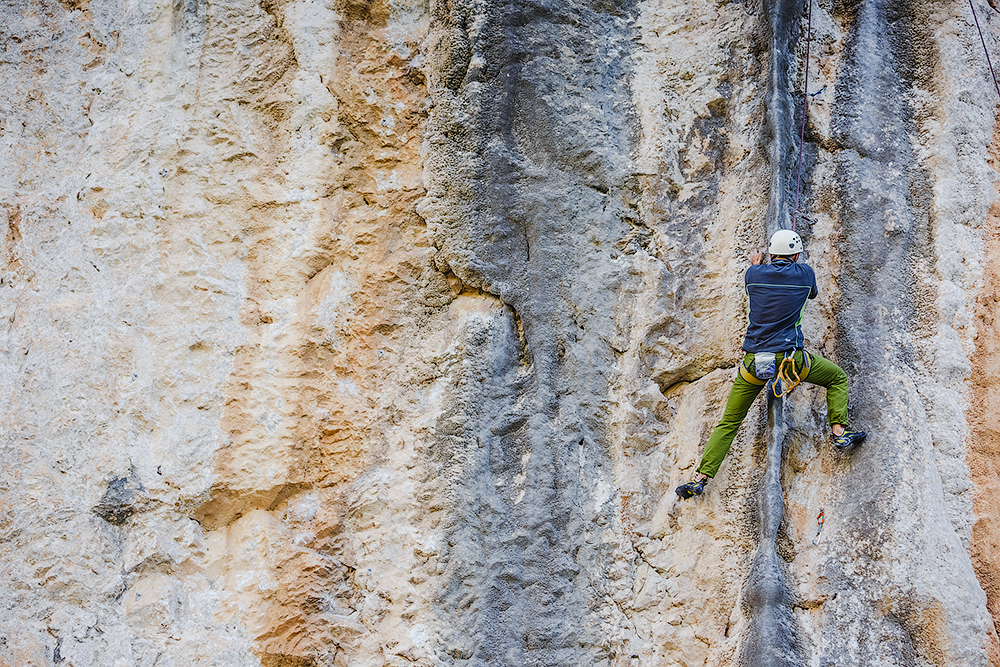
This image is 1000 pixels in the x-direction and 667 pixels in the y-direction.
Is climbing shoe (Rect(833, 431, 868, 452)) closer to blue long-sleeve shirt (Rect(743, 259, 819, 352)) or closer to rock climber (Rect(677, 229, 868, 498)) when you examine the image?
rock climber (Rect(677, 229, 868, 498))

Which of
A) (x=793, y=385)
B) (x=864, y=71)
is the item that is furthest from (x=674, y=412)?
(x=864, y=71)

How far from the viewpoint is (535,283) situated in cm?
550

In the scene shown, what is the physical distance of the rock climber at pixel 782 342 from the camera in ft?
15.6

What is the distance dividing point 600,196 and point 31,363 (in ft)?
12.1

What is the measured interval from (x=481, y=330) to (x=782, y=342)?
1.75 m

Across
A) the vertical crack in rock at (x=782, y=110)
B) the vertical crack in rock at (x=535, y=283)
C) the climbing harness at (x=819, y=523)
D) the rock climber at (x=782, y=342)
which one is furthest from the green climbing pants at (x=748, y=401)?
the vertical crack in rock at (x=782, y=110)

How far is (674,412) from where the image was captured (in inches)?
213

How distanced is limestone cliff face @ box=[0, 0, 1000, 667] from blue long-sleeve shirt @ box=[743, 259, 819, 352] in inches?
17.4

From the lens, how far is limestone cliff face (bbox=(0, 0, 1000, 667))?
16.1 ft

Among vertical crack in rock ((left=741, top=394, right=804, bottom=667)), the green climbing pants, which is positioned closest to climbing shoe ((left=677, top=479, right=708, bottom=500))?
the green climbing pants

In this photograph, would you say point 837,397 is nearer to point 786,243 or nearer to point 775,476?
point 775,476

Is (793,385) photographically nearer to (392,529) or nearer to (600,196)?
(600,196)

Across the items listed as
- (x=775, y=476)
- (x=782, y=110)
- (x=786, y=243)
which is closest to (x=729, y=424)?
(x=775, y=476)

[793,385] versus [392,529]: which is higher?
[793,385]
